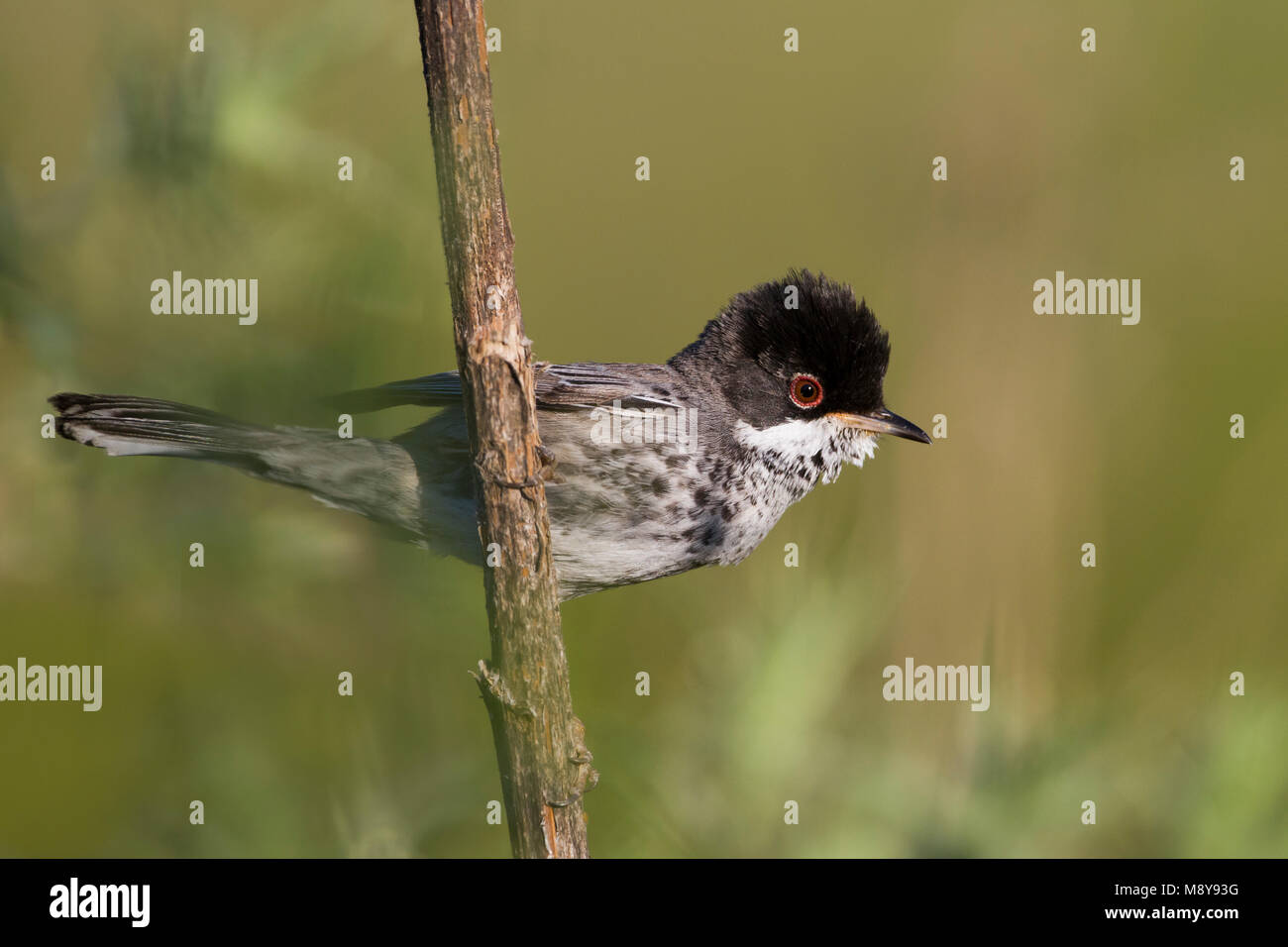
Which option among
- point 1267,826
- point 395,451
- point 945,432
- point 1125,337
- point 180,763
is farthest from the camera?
point 1125,337

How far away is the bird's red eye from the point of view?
4391 mm

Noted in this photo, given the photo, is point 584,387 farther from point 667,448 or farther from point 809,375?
point 809,375

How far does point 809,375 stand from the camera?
439cm

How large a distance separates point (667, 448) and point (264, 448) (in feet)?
4.64

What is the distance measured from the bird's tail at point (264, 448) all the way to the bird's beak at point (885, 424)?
169 centimetres

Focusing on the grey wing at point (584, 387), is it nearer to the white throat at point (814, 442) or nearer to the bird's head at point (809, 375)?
the bird's head at point (809, 375)

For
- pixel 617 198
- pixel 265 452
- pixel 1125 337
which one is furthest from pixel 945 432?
pixel 265 452

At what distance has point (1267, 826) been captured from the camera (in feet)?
9.93

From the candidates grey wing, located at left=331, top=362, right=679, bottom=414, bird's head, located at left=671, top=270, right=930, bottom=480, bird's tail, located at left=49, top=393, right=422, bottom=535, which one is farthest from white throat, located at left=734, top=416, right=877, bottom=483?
bird's tail, located at left=49, top=393, right=422, bottom=535

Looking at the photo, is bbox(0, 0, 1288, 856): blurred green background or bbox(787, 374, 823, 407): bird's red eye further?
bbox(787, 374, 823, 407): bird's red eye

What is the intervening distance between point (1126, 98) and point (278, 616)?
556 centimetres

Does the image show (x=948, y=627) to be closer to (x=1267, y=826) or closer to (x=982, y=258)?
(x=982, y=258)

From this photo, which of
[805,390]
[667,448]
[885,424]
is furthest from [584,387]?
[885,424]

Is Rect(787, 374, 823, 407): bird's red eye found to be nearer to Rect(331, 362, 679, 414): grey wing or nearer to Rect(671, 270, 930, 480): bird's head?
Rect(671, 270, 930, 480): bird's head
